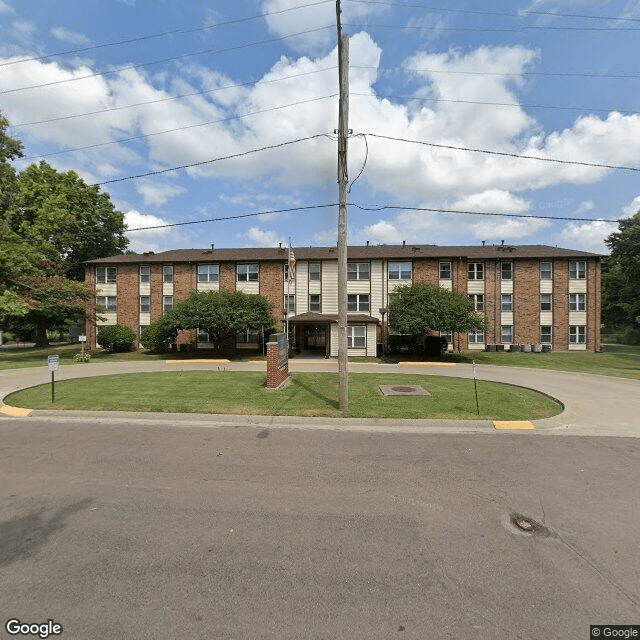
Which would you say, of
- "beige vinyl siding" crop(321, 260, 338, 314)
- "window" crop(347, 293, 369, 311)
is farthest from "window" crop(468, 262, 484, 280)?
"beige vinyl siding" crop(321, 260, 338, 314)

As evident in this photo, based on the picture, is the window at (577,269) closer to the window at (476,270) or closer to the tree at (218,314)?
the window at (476,270)

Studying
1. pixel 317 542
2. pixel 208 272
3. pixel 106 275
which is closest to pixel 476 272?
pixel 208 272

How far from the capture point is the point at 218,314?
75.5 feet

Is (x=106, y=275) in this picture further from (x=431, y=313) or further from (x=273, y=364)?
(x=431, y=313)

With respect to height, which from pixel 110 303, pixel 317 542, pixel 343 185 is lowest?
pixel 317 542

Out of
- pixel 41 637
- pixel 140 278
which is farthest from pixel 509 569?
pixel 140 278

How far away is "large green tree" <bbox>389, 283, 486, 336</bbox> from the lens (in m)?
21.7

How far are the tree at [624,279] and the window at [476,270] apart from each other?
17.9 metres

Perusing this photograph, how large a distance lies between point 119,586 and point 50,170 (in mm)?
41207

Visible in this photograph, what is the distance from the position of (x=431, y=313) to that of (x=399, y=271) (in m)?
→ 7.31

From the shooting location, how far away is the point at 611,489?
4.79 meters

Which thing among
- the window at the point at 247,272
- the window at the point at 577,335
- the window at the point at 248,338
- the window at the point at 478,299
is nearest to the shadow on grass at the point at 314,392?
the window at the point at 248,338

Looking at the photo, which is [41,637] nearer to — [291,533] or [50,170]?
[291,533]

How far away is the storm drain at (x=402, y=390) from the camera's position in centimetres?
1095
